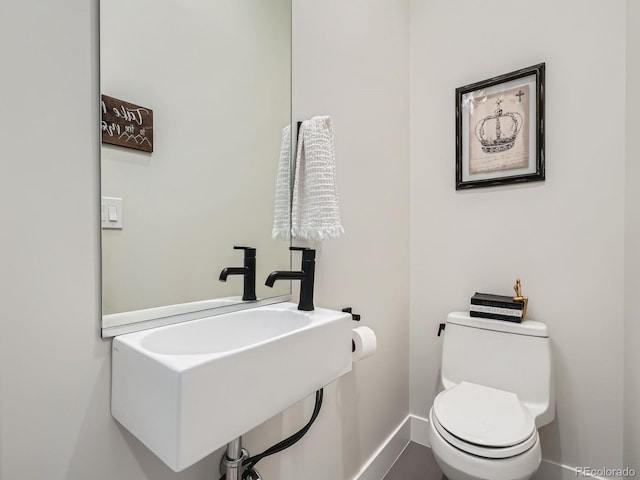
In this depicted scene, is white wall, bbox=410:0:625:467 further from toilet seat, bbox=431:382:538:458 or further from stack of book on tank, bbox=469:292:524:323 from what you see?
toilet seat, bbox=431:382:538:458

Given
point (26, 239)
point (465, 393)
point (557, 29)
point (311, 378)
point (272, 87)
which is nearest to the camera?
point (26, 239)

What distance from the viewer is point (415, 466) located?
166 cm

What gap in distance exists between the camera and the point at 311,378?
793 mm

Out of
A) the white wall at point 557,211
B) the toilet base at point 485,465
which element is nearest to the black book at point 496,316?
the white wall at point 557,211

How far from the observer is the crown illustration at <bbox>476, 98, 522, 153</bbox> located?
1603 mm

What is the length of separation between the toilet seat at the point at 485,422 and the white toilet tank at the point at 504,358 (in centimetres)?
11

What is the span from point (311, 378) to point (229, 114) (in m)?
0.83

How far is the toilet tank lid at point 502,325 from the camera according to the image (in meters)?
1.42

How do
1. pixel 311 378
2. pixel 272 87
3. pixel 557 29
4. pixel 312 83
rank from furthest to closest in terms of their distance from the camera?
pixel 557 29 < pixel 312 83 < pixel 272 87 < pixel 311 378

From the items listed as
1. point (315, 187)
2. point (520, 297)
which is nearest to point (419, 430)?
point (520, 297)

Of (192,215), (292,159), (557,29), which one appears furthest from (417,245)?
(192,215)

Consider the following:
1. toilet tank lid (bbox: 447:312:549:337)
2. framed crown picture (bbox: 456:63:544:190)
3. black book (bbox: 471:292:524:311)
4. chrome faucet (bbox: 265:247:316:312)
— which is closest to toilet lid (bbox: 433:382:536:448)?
toilet tank lid (bbox: 447:312:549:337)

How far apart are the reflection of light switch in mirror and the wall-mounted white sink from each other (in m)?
0.25

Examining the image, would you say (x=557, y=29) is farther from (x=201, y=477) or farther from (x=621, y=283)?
(x=201, y=477)
